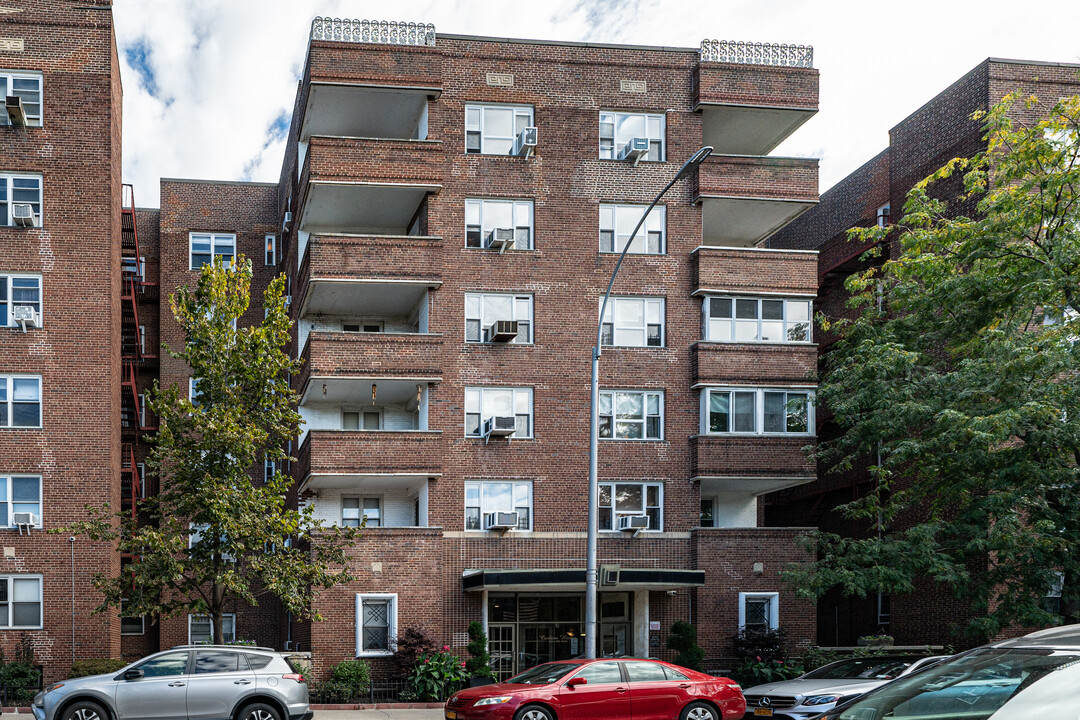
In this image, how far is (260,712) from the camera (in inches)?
744

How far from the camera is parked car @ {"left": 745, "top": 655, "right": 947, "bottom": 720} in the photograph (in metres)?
19.9

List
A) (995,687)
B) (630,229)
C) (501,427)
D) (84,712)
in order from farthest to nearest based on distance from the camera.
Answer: (630,229) → (501,427) → (84,712) → (995,687)

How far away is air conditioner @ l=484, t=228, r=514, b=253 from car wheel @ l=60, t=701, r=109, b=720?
17.6 meters

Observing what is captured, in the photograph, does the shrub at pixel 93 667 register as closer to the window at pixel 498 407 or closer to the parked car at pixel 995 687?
the window at pixel 498 407

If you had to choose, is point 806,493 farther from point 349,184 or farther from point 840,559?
point 349,184

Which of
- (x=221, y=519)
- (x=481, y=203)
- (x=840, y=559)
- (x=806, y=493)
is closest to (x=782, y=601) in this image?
(x=840, y=559)

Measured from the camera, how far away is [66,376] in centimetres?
3244

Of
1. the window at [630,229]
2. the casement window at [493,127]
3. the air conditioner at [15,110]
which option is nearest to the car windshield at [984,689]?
the window at [630,229]

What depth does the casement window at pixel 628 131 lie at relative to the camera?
34.2 meters

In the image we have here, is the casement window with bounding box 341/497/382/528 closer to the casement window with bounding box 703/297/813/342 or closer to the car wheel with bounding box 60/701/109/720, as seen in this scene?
the casement window with bounding box 703/297/813/342

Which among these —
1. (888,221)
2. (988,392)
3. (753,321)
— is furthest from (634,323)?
(988,392)

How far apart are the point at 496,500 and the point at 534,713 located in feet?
45.3

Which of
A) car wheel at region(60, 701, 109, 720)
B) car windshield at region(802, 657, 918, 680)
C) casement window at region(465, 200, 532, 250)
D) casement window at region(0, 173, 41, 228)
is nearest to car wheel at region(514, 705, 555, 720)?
car windshield at region(802, 657, 918, 680)

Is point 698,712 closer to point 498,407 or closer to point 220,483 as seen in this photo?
point 220,483
